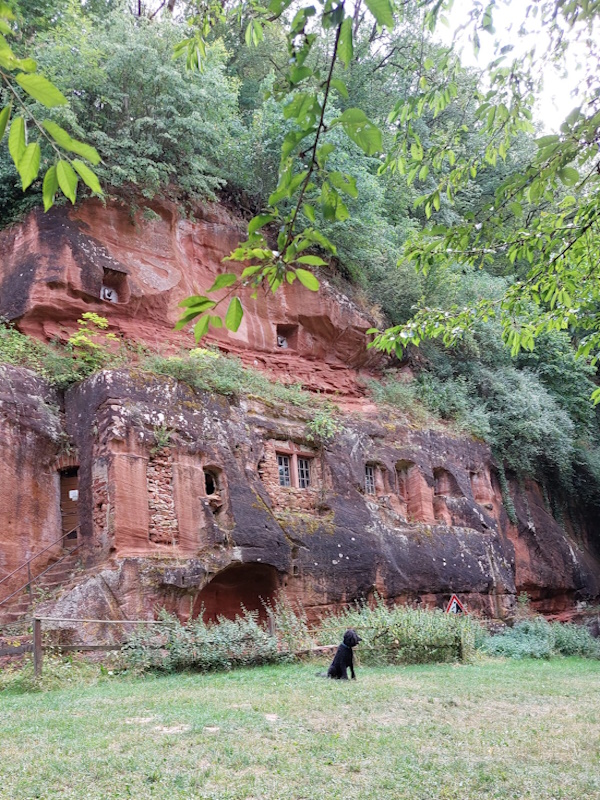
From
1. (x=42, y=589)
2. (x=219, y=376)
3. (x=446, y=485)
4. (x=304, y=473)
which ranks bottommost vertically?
(x=42, y=589)

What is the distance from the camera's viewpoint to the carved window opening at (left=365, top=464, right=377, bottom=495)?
19750 millimetres

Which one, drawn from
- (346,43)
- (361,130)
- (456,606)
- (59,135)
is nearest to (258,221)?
(361,130)

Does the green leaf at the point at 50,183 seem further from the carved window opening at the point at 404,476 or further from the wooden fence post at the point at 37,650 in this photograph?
the carved window opening at the point at 404,476

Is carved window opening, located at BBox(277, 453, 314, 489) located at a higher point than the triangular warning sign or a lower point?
higher

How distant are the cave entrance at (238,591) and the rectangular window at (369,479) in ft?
15.2

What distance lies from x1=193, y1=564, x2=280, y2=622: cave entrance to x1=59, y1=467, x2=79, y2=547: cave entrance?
10.0ft

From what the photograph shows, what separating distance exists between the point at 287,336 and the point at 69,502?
9.89m

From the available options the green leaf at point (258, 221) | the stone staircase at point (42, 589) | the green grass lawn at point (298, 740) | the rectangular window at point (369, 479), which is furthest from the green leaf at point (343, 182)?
the rectangular window at point (369, 479)

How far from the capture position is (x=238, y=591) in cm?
1620

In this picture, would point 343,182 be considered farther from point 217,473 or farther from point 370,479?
point 370,479

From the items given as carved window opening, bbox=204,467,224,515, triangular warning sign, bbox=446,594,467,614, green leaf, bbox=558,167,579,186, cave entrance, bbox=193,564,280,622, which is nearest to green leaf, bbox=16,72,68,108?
green leaf, bbox=558,167,579,186

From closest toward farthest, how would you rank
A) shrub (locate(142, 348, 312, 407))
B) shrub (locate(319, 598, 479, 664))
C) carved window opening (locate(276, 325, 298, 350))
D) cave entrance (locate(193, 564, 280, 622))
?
shrub (locate(319, 598, 479, 664)) → cave entrance (locate(193, 564, 280, 622)) → shrub (locate(142, 348, 312, 407)) → carved window opening (locate(276, 325, 298, 350))

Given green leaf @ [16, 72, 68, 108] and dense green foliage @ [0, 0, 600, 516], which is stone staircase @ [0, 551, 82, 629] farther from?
green leaf @ [16, 72, 68, 108]

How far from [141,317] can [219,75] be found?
744cm
